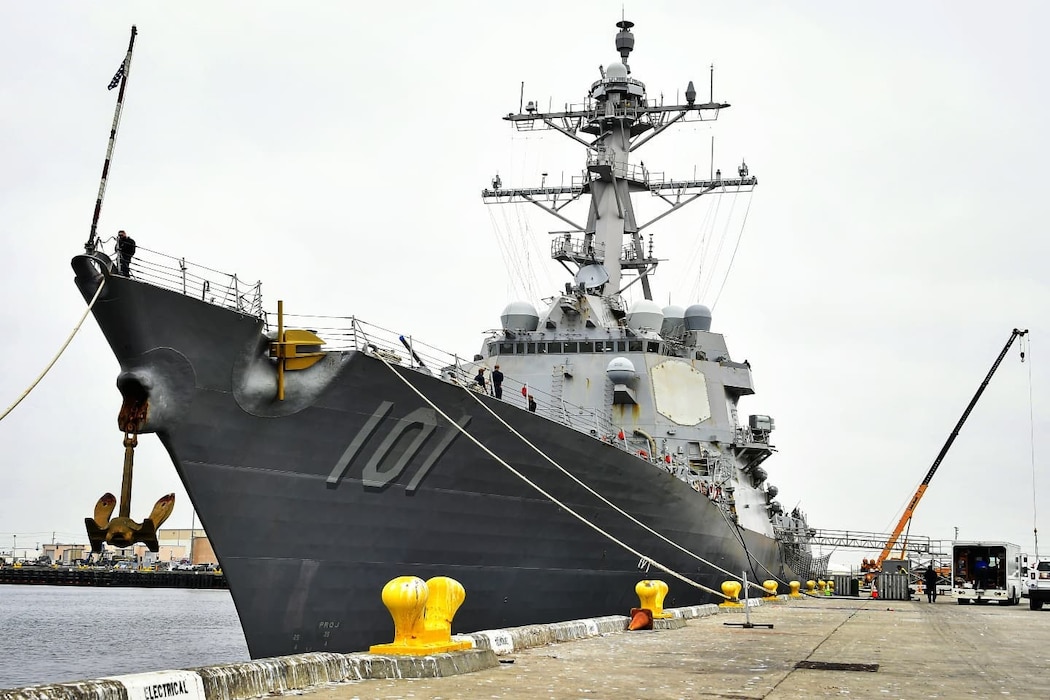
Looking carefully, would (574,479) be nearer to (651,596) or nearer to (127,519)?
(651,596)

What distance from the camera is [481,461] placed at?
40.0ft

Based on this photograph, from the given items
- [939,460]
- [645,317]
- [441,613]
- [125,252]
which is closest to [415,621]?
[441,613]

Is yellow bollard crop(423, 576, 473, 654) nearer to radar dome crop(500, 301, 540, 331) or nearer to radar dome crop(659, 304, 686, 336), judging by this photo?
radar dome crop(500, 301, 540, 331)

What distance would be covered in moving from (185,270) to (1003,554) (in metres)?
25.4

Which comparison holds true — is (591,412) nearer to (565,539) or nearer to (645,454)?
(645,454)

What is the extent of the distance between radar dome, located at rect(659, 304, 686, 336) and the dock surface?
1112 cm

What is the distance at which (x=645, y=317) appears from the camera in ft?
72.0

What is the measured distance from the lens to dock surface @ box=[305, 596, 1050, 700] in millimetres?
6305

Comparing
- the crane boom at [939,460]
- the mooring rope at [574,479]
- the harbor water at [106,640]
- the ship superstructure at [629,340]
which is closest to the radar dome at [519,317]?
the ship superstructure at [629,340]

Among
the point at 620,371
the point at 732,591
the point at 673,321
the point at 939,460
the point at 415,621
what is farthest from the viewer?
the point at 939,460

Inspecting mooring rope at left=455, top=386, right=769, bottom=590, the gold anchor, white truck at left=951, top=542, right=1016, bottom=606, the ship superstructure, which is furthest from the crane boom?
the gold anchor

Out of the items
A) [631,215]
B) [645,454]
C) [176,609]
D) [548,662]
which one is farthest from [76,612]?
[548,662]

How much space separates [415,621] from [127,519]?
335 centimetres

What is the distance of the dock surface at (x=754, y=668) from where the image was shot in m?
6.30
